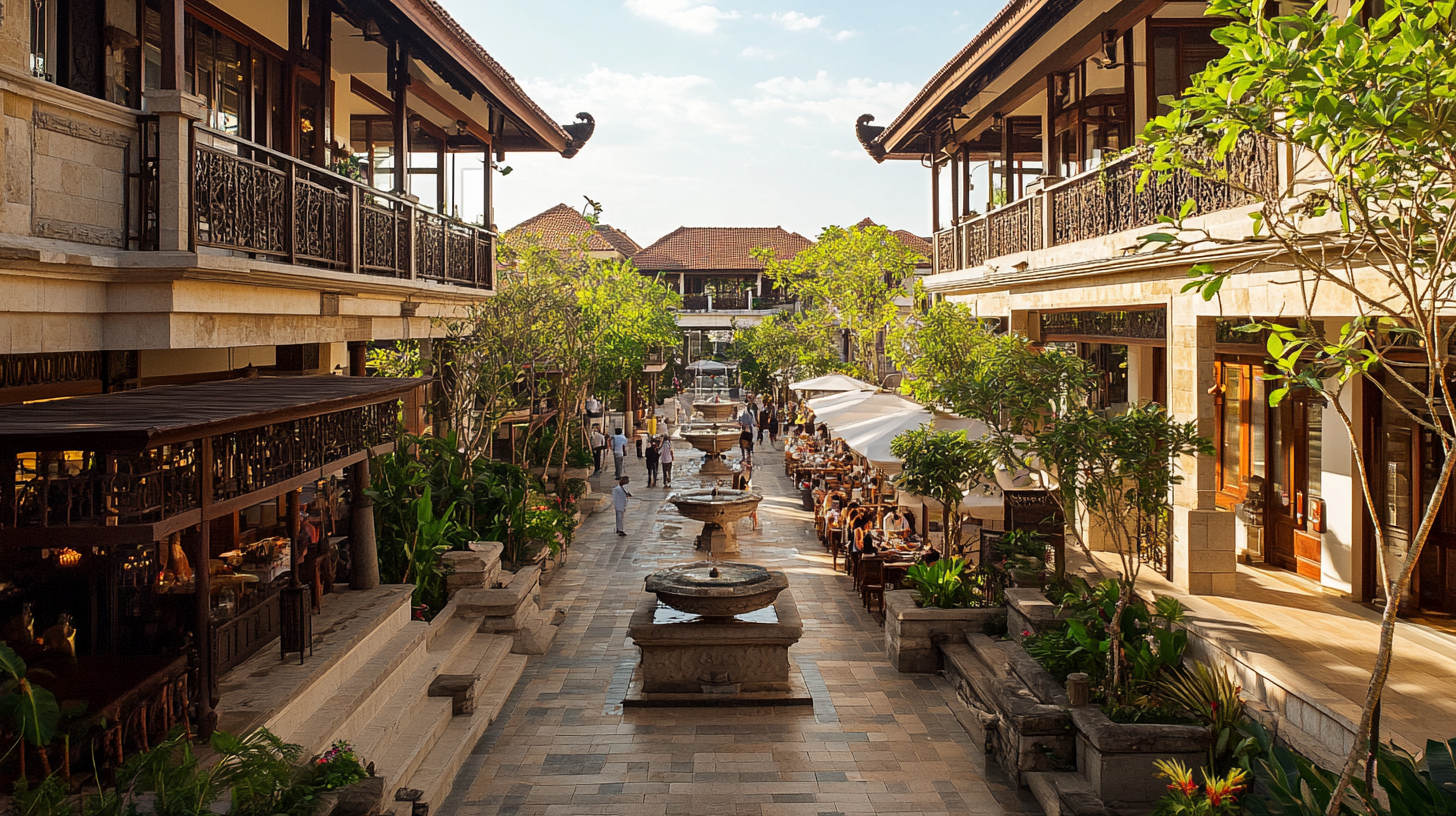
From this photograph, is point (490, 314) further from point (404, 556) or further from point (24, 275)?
point (24, 275)

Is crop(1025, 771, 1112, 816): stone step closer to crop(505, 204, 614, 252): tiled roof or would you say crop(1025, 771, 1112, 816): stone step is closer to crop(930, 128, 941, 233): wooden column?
crop(930, 128, 941, 233): wooden column

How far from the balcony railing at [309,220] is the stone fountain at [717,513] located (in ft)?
21.0

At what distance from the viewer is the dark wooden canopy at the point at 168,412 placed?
5570 mm

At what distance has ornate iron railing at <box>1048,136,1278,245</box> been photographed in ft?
31.0

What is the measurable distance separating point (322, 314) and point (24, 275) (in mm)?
4025

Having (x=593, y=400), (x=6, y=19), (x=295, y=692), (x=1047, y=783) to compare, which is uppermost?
(x=6, y=19)

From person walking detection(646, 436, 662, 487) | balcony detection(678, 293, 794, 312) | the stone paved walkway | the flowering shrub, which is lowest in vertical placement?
the stone paved walkway

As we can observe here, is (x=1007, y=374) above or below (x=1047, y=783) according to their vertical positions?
above

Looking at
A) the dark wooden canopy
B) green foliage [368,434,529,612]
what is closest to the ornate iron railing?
the dark wooden canopy

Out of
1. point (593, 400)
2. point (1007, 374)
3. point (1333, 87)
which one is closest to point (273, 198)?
point (1007, 374)

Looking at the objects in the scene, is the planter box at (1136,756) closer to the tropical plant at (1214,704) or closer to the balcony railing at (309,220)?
the tropical plant at (1214,704)

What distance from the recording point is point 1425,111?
Answer: 4750mm

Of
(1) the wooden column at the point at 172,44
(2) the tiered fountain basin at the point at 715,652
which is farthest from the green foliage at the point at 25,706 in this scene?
(2) the tiered fountain basin at the point at 715,652

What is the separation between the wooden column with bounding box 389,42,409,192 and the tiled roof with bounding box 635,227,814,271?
4990 centimetres
